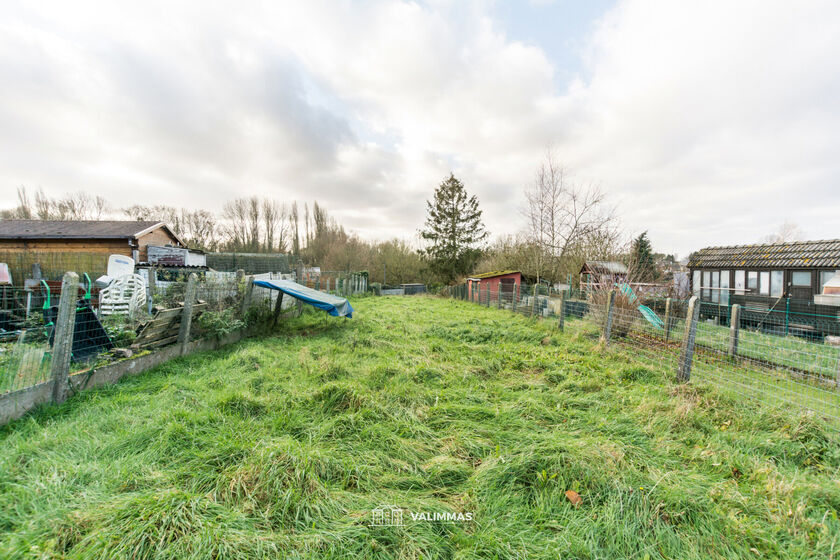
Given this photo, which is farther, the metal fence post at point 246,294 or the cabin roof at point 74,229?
the cabin roof at point 74,229

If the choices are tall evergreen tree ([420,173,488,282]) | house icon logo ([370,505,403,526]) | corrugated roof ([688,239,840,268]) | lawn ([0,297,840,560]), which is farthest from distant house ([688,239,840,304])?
house icon logo ([370,505,403,526])

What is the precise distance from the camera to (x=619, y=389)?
3795mm

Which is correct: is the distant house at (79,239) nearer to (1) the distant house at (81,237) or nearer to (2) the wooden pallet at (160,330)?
(1) the distant house at (81,237)

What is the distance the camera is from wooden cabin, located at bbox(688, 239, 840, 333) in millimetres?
10711

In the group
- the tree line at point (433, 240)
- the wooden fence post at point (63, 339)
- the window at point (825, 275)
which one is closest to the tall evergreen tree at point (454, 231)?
the tree line at point (433, 240)

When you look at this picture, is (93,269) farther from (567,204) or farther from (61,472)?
(567,204)

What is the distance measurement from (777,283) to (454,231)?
18.6m

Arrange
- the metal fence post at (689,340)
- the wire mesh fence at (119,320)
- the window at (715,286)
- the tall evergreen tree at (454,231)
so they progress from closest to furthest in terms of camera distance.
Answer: the wire mesh fence at (119,320)
the metal fence post at (689,340)
the window at (715,286)
the tall evergreen tree at (454,231)

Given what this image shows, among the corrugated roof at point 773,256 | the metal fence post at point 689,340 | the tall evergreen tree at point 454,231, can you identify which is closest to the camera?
the metal fence post at point 689,340

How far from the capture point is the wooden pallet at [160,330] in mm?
4176

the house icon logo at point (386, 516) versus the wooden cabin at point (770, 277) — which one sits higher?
the wooden cabin at point (770, 277)

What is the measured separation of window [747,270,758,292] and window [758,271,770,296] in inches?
4.6

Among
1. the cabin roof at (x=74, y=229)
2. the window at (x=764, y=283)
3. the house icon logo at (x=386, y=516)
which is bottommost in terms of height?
the house icon logo at (x=386, y=516)

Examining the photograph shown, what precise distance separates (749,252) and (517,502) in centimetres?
1814
